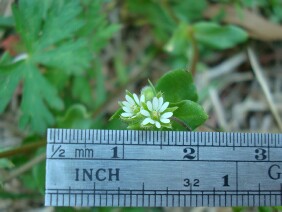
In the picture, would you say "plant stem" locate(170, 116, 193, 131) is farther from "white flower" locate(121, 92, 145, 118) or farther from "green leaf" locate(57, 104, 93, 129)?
"green leaf" locate(57, 104, 93, 129)

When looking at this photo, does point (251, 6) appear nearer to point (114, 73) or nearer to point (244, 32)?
point (244, 32)

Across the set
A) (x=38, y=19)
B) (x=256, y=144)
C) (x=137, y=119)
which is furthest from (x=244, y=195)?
(x=38, y=19)

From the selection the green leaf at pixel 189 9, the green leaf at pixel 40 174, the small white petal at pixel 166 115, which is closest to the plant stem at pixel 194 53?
the green leaf at pixel 189 9

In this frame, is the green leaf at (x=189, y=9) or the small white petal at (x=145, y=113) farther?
the green leaf at (x=189, y=9)

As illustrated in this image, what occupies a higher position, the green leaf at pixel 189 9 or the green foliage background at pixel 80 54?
the green leaf at pixel 189 9

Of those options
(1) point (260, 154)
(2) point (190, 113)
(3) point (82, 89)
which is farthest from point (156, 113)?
(3) point (82, 89)

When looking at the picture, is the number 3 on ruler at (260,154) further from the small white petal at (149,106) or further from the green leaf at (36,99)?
the green leaf at (36,99)

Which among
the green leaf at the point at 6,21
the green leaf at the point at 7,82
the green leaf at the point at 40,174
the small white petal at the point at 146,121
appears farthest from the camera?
the green leaf at the point at 6,21

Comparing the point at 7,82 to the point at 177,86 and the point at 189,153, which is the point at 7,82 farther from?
the point at 189,153
